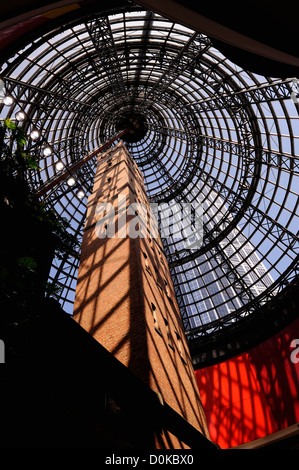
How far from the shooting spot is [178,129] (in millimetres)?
32281

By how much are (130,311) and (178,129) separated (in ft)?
87.9

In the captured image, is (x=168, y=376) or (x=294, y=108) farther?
(x=294, y=108)

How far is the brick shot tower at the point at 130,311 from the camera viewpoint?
9180 mm

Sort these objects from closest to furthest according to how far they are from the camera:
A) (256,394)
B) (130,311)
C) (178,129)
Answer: (130,311)
(256,394)
(178,129)

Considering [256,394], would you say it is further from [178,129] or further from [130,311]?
[178,129]

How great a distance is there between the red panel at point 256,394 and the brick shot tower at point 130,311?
947 centimetres

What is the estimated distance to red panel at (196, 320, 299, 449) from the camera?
1933 centimetres

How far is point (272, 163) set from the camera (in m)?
24.8

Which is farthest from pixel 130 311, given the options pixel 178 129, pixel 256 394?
pixel 178 129

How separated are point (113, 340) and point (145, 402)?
494 centimetres

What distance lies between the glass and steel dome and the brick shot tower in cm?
485

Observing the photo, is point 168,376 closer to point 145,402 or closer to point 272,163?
point 145,402

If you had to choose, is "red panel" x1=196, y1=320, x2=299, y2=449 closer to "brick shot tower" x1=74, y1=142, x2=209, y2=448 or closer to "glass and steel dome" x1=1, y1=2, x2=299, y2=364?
"glass and steel dome" x1=1, y1=2, x2=299, y2=364
